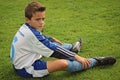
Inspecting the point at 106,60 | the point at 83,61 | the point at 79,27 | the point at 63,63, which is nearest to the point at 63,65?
the point at 63,63

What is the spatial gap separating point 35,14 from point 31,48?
1.39 feet

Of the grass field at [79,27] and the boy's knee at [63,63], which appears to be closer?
the boy's knee at [63,63]

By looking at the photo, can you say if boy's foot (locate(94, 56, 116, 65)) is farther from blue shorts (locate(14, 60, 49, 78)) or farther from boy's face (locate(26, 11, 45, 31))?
boy's face (locate(26, 11, 45, 31))

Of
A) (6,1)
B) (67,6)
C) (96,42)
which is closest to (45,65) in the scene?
(96,42)

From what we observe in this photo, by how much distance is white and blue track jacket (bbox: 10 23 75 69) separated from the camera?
3248 mm

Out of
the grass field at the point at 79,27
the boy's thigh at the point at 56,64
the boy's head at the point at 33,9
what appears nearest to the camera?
the boy's head at the point at 33,9

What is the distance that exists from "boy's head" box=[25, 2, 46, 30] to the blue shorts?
1.52 ft

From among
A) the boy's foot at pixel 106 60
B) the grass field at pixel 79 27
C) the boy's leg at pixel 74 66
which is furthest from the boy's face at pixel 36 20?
the boy's foot at pixel 106 60

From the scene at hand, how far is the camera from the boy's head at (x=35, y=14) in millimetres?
3215

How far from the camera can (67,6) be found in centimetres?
683

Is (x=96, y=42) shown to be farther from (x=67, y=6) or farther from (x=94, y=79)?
(x=67, y=6)

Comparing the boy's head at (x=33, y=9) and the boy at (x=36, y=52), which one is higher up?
the boy's head at (x=33, y=9)

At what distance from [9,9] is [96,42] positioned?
3142mm

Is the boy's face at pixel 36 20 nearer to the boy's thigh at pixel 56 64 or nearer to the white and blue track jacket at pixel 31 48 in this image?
the white and blue track jacket at pixel 31 48
